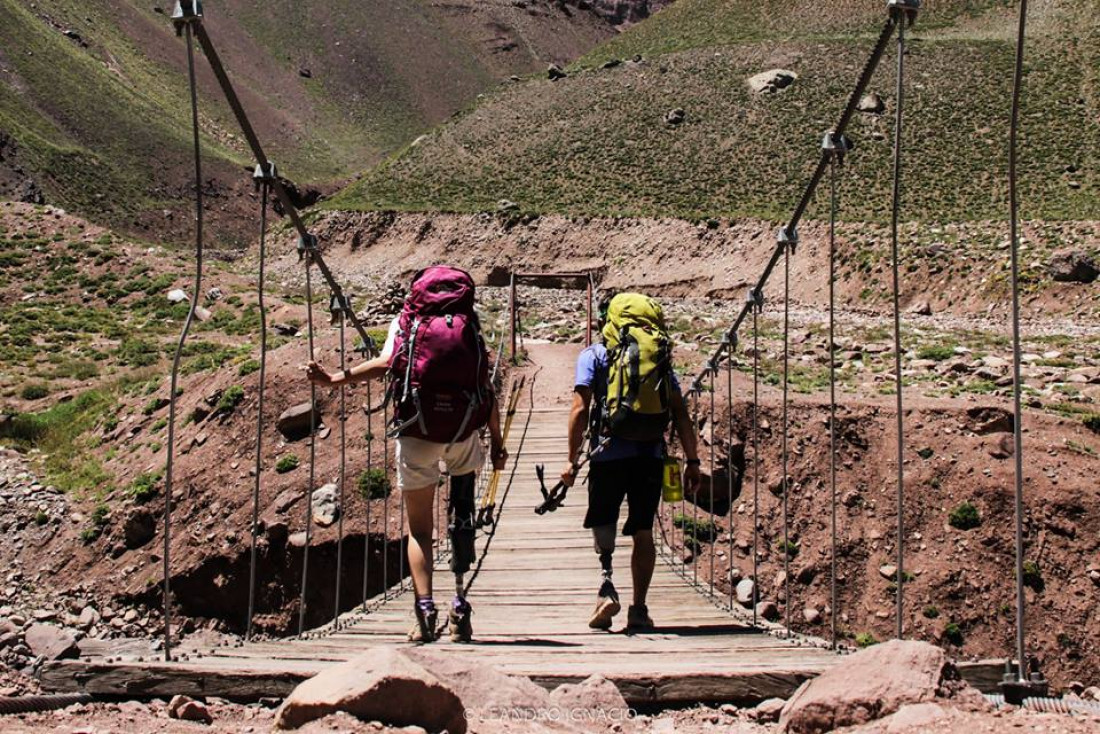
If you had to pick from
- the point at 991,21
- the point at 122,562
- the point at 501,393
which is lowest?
the point at 122,562

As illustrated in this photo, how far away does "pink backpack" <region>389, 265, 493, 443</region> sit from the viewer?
4836 mm

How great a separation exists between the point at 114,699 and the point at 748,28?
64014 millimetres

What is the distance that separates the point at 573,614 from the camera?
614cm

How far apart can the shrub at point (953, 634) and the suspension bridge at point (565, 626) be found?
3.60 m

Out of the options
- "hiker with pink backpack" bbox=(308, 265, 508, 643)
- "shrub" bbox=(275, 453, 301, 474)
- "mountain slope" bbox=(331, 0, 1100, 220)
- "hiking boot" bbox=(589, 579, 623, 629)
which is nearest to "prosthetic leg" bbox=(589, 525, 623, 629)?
Answer: "hiking boot" bbox=(589, 579, 623, 629)

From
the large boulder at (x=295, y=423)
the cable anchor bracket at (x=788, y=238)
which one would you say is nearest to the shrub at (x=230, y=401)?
the large boulder at (x=295, y=423)

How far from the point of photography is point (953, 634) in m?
10.2

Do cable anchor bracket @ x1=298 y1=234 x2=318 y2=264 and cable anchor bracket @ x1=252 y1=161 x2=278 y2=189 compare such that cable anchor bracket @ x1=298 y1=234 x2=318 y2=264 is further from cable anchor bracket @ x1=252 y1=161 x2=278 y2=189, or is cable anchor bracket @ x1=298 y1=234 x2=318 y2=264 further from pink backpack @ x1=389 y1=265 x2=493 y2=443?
pink backpack @ x1=389 y1=265 x2=493 y2=443

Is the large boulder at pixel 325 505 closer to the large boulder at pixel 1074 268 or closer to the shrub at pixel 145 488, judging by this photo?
the shrub at pixel 145 488

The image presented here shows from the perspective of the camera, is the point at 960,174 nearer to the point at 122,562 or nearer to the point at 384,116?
the point at 122,562

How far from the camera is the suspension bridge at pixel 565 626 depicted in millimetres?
3859

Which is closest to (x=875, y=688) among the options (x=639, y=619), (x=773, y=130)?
(x=639, y=619)

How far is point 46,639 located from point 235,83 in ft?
290

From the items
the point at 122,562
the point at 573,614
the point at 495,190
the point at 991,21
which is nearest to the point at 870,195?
the point at 495,190
